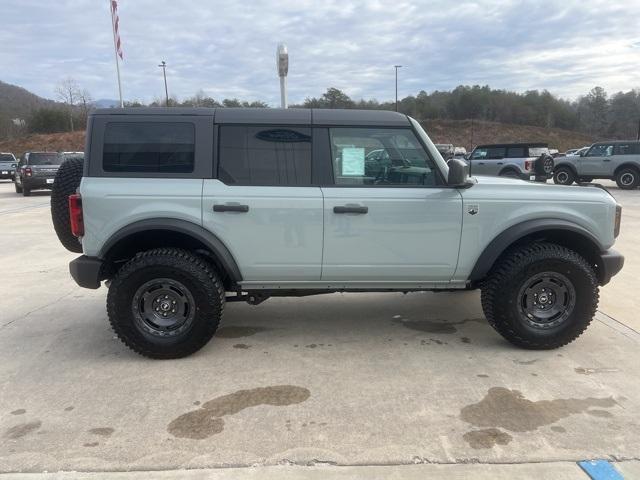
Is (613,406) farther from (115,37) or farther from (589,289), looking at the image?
(115,37)

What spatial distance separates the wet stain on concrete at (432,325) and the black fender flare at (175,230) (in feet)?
6.03

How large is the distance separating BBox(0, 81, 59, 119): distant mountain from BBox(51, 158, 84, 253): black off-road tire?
241ft

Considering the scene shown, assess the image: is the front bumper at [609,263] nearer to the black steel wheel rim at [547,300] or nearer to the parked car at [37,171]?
the black steel wheel rim at [547,300]

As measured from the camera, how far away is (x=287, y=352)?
4.18 m

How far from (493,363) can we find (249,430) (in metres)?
1.94

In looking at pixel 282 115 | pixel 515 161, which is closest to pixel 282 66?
pixel 282 115

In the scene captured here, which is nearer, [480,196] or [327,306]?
[480,196]

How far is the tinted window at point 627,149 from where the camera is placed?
728 inches

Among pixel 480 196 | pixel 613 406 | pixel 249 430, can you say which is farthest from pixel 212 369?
pixel 613 406

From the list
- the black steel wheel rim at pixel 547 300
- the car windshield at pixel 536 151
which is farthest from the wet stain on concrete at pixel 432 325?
the car windshield at pixel 536 151

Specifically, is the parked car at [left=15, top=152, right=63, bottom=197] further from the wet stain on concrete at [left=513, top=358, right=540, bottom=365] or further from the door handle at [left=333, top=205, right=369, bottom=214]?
the wet stain on concrete at [left=513, top=358, right=540, bottom=365]

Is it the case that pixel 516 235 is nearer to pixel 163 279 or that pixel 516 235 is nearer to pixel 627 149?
pixel 163 279

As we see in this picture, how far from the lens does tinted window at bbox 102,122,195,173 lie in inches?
154

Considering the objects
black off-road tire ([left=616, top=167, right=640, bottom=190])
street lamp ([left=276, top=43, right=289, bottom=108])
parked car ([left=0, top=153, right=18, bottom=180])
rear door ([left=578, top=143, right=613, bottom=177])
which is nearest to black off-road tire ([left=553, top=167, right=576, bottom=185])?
rear door ([left=578, top=143, right=613, bottom=177])
